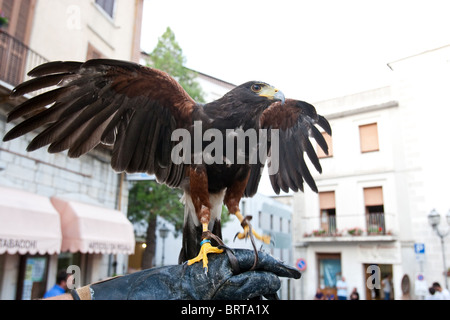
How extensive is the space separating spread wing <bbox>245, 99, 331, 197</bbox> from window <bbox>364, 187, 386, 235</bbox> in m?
9.47

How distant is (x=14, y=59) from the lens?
5.09m

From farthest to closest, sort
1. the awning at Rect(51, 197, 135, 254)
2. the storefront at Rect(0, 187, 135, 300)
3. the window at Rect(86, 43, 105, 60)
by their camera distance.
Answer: the window at Rect(86, 43, 105, 60) → the awning at Rect(51, 197, 135, 254) → the storefront at Rect(0, 187, 135, 300)

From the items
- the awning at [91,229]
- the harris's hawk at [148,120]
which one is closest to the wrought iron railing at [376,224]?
the awning at [91,229]

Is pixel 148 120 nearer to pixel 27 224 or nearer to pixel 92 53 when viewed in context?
pixel 27 224

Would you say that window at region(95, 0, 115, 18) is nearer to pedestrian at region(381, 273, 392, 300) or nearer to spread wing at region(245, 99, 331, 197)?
spread wing at region(245, 99, 331, 197)

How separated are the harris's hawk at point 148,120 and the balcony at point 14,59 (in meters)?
4.06

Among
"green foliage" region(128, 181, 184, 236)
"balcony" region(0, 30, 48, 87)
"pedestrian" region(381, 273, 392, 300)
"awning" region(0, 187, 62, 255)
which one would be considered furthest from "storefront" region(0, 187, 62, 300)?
"pedestrian" region(381, 273, 392, 300)

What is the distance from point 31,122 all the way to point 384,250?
10807mm

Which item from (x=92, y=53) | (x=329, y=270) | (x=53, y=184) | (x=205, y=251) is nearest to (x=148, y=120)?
(x=205, y=251)

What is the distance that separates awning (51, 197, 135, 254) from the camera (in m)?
5.54

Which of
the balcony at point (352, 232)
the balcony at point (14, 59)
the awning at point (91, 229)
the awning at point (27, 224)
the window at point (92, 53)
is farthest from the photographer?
the balcony at point (352, 232)

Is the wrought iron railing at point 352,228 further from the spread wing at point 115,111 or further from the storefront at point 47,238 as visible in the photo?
the spread wing at point 115,111

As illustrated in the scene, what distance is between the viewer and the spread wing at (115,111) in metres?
1.51
